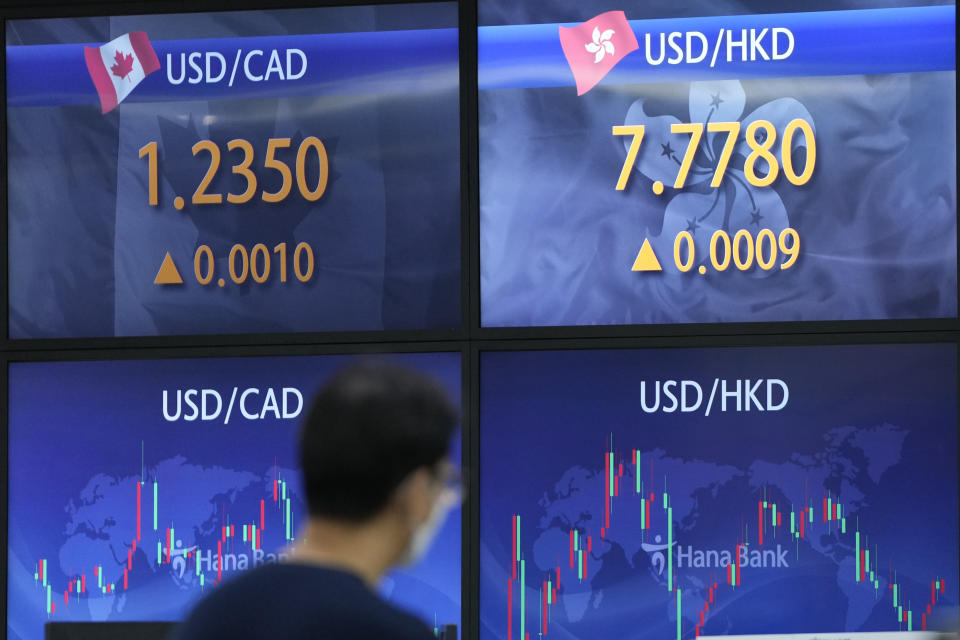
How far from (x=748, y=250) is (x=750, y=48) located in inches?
24.1

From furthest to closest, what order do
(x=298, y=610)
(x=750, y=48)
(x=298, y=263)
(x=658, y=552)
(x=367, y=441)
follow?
(x=298, y=263) < (x=750, y=48) < (x=658, y=552) < (x=367, y=441) < (x=298, y=610)

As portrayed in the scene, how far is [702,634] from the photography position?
360 cm

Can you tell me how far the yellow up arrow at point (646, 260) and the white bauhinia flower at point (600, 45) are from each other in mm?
592

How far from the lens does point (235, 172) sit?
3.89 metres

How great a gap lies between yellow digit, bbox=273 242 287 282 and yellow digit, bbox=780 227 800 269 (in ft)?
4.97

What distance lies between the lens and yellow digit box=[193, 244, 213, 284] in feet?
12.7

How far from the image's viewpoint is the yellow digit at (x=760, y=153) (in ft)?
12.1

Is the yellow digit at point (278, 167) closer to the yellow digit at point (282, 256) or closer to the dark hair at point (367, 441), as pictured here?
the yellow digit at point (282, 256)

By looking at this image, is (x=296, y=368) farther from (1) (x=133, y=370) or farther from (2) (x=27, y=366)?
(2) (x=27, y=366)

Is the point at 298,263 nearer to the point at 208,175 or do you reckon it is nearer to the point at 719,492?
the point at 208,175

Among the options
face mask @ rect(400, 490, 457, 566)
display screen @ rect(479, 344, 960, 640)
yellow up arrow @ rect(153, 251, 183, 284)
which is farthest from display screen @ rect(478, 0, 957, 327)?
face mask @ rect(400, 490, 457, 566)

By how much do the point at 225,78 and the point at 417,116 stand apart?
63 cm

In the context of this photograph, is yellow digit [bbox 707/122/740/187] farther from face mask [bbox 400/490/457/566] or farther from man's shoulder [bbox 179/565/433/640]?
man's shoulder [bbox 179/565/433/640]

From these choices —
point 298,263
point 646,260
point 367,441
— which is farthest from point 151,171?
point 367,441
